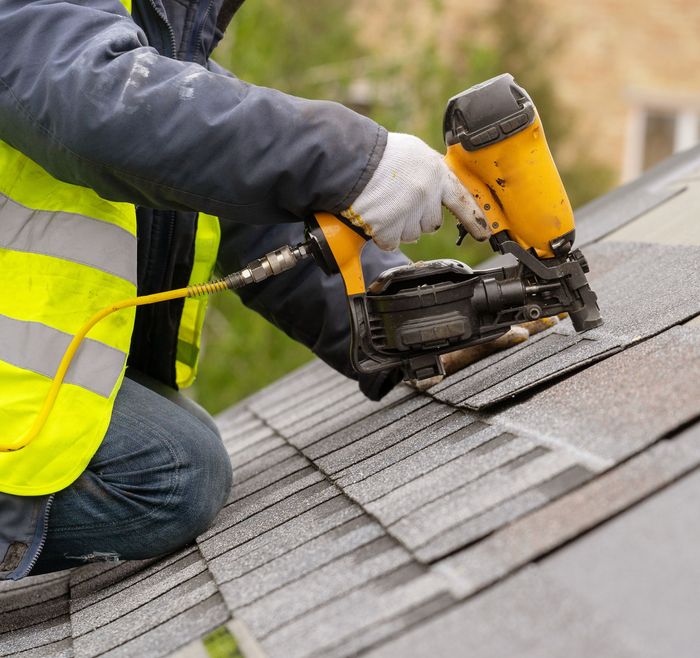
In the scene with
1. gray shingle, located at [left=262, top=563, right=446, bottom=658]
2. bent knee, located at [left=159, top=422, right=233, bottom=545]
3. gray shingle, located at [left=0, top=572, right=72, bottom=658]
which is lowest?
gray shingle, located at [left=0, top=572, right=72, bottom=658]

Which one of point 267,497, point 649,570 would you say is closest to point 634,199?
point 267,497

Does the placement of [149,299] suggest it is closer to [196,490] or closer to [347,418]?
[196,490]

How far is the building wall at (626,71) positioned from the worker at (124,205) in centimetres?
992

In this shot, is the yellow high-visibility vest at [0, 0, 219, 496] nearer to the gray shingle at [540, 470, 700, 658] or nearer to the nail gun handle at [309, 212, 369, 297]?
the nail gun handle at [309, 212, 369, 297]

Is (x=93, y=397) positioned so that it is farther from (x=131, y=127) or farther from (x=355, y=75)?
(x=355, y=75)

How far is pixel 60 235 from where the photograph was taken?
1956 mm

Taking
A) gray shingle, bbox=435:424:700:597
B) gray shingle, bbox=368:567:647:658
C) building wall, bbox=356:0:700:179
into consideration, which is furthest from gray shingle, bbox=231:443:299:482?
building wall, bbox=356:0:700:179

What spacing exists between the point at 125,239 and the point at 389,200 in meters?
0.62

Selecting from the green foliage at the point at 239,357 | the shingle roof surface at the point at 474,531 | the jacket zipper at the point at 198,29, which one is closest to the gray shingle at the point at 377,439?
the shingle roof surface at the point at 474,531

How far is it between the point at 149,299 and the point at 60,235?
0.23 m

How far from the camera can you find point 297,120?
1767 millimetres

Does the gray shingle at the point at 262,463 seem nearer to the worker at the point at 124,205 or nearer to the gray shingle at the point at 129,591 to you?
the worker at the point at 124,205

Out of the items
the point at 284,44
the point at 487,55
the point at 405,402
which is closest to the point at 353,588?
the point at 405,402

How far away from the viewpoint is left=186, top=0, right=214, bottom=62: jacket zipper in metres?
2.14
